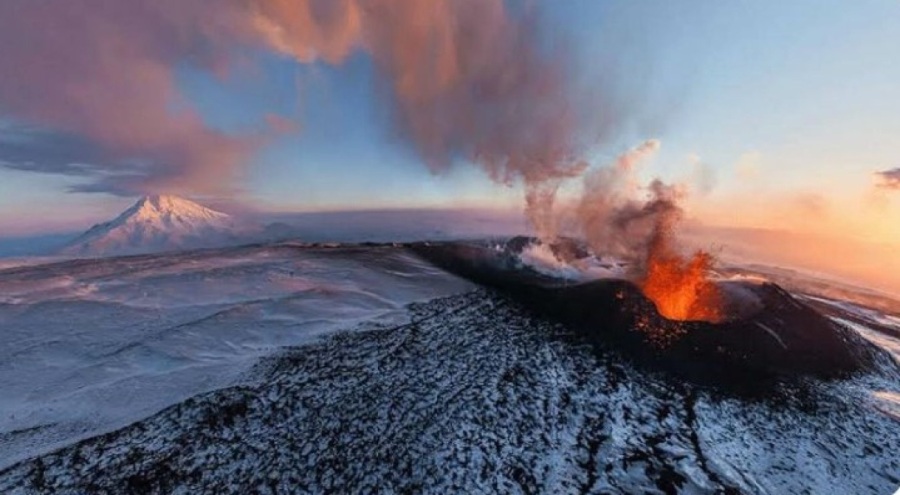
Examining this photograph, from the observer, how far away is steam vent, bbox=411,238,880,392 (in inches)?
924

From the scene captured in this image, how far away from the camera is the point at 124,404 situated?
17.5 m

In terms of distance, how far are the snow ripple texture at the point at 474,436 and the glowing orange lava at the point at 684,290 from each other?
1010 cm

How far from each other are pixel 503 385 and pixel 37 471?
57.9 ft

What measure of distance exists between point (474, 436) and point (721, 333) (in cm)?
2003

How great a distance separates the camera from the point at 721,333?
26.9 metres

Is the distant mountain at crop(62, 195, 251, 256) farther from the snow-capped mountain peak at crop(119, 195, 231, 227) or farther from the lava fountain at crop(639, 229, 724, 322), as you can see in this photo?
the lava fountain at crop(639, 229, 724, 322)

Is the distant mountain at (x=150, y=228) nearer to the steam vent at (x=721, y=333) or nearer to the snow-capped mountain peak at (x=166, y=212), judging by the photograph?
the snow-capped mountain peak at (x=166, y=212)

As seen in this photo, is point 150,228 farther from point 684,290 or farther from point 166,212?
point 684,290

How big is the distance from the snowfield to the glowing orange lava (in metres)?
9.64

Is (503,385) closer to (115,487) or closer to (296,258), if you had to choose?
(115,487)

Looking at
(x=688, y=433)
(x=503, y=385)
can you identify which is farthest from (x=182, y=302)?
(x=688, y=433)

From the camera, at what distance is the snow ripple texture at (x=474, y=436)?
1393cm

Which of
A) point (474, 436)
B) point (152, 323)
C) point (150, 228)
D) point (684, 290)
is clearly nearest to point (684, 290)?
point (684, 290)

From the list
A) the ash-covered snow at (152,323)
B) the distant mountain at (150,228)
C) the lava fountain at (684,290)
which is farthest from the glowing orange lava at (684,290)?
the distant mountain at (150,228)
